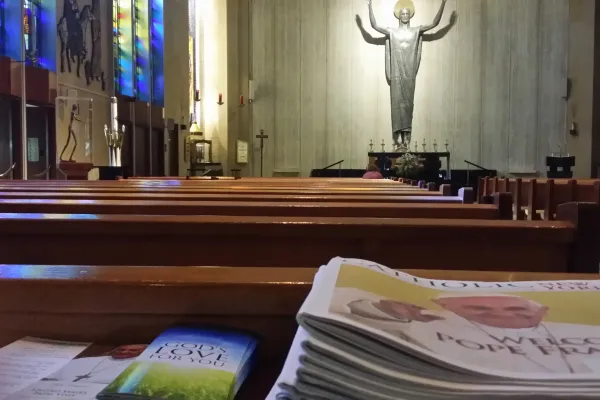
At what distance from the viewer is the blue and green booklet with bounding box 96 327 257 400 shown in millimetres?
668

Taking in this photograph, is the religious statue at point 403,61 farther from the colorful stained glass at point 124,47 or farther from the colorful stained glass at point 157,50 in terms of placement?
the colorful stained glass at point 124,47

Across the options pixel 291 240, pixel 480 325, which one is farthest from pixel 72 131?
pixel 480 325

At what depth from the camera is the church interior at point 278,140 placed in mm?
1492

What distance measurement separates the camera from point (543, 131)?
12023 mm

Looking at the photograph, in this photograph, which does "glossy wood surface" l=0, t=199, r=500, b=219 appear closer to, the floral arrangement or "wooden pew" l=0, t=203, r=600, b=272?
"wooden pew" l=0, t=203, r=600, b=272

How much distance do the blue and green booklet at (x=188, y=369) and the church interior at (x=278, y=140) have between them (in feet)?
0.31

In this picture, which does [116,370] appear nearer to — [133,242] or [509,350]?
[509,350]

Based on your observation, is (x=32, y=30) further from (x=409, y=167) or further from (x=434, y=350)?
(x=434, y=350)

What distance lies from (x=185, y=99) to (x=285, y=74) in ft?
7.01

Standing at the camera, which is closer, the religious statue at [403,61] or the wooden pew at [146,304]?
the wooden pew at [146,304]

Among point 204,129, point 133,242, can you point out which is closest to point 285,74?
point 204,129

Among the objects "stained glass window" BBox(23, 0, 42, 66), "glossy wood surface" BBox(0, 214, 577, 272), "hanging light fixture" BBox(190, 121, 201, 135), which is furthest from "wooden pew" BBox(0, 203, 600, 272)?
"hanging light fixture" BBox(190, 121, 201, 135)

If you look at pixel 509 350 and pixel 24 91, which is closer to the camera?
pixel 509 350

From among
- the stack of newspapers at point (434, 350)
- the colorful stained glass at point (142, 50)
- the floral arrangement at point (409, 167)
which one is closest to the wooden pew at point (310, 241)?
the stack of newspapers at point (434, 350)
